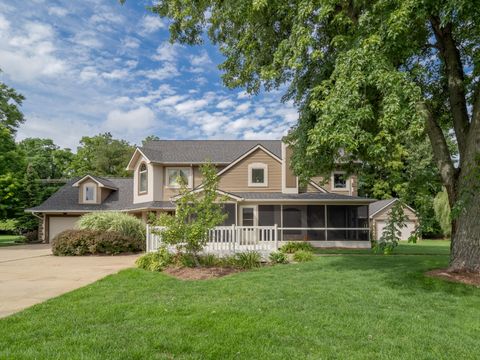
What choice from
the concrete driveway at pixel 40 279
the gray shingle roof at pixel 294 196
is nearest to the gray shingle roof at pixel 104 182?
the gray shingle roof at pixel 294 196

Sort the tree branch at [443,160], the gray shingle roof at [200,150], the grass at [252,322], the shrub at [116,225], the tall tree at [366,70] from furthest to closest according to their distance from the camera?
the gray shingle roof at [200,150]
the shrub at [116,225]
the tree branch at [443,160]
the tall tree at [366,70]
the grass at [252,322]

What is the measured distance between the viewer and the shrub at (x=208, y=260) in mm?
10491

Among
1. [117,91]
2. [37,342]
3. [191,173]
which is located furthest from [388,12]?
[191,173]

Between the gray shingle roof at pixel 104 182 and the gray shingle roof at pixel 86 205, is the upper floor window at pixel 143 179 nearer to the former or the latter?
the gray shingle roof at pixel 86 205

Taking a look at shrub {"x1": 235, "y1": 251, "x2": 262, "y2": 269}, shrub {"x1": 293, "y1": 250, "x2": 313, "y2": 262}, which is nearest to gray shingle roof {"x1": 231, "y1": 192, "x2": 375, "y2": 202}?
shrub {"x1": 293, "y1": 250, "x2": 313, "y2": 262}

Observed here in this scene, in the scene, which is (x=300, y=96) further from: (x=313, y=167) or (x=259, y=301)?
(x=259, y=301)

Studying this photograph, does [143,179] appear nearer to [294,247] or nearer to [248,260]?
[294,247]

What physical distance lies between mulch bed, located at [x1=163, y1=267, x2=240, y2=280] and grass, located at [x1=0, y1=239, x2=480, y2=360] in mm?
1053

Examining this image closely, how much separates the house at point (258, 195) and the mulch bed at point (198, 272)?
27.3 feet

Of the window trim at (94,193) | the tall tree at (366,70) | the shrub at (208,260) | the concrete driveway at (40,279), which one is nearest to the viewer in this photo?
the concrete driveway at (40,279)

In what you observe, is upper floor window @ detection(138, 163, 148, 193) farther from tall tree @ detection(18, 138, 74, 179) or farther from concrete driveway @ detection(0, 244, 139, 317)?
tall tree @ detection(18, 138, 74, 179)

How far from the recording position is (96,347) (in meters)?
3.78

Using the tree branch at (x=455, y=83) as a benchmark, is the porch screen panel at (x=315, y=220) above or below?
below

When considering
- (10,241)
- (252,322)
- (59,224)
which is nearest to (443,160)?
(252,322)
